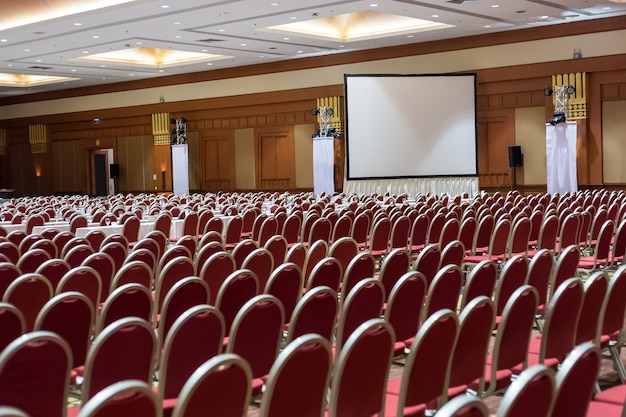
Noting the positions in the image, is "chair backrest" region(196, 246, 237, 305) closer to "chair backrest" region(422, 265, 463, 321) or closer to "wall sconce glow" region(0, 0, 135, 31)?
"chair backrest" region(422, 265, 463, 321)

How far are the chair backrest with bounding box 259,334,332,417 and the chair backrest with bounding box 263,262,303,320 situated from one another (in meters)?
2.04

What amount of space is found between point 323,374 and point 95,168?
31043mm

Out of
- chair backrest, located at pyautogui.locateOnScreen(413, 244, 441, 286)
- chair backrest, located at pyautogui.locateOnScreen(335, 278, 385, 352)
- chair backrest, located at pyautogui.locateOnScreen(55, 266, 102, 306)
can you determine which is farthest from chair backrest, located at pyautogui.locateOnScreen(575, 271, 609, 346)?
chair backrest, located at pyautogui.locateOnScreen(55, 266, 102, 306)

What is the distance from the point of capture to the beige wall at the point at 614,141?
19.6 m

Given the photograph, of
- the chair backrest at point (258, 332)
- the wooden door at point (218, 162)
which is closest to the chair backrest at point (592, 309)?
the chair backrest at point (258, 332)

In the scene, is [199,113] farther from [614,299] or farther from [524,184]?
[614,299]

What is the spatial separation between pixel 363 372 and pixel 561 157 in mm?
17841

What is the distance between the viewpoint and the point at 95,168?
32344 millimetres

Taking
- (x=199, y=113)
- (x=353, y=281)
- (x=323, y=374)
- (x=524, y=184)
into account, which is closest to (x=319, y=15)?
(x=524, y=184)

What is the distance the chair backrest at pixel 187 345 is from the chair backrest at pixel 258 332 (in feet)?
0.28

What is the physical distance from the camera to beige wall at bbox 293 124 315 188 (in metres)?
25.7

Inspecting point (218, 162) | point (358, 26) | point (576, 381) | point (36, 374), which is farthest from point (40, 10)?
point (576, 381)

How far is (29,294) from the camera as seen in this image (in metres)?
4.68

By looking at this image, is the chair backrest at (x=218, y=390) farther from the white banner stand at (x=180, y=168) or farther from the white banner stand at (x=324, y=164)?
the white banner stand at (x=180, y=168)
